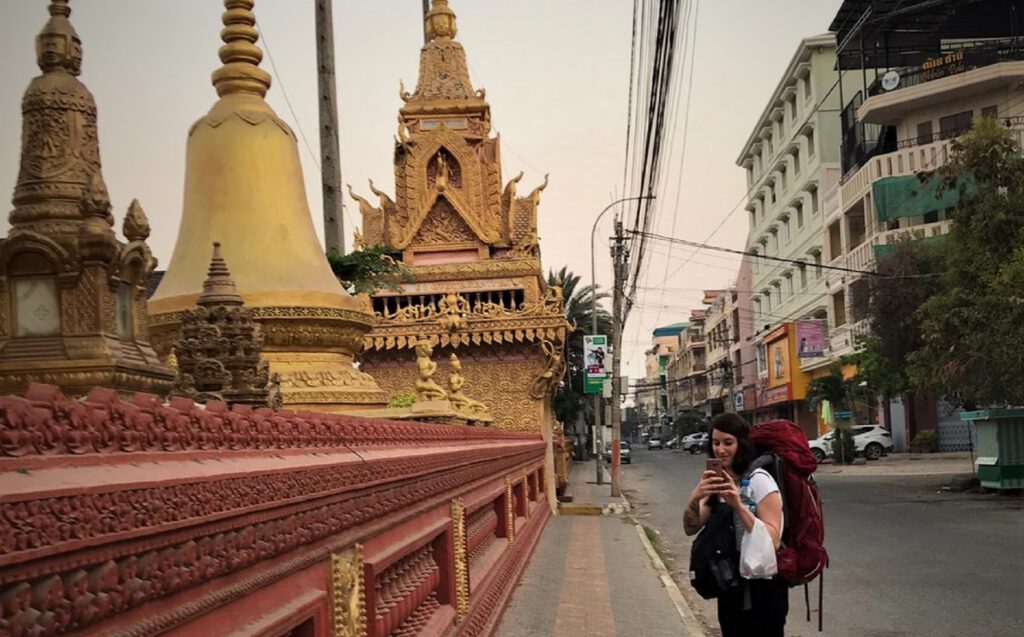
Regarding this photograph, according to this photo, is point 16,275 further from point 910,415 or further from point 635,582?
point 910,415

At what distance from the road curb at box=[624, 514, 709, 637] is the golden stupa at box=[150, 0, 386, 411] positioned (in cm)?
328

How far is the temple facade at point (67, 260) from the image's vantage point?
4117 millimetres

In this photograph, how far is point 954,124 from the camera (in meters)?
38.8

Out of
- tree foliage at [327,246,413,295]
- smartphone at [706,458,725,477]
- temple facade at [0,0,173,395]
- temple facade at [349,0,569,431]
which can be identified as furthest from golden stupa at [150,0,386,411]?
temple facade at [349,0,569,431]

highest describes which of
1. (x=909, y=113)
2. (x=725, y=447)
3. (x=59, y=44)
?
(x=909, y=113)

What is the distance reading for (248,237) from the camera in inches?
337

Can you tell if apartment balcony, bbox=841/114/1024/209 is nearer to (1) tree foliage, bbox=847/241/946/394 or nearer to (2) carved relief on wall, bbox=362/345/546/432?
(1) tree foliage, bbox=847/241/946/394

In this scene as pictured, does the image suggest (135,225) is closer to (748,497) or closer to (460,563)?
(748,497)

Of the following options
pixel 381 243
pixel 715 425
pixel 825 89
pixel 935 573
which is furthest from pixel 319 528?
pixel 825 89

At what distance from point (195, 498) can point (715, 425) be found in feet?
10.6

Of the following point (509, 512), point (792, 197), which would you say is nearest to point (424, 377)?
point (509, 512)

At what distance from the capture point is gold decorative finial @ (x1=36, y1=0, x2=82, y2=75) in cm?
446

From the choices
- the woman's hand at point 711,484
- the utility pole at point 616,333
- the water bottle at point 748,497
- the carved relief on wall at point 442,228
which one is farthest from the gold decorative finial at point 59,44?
the utility pole at point 616,333

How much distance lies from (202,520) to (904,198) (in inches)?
1494
